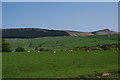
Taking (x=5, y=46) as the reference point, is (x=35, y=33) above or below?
above

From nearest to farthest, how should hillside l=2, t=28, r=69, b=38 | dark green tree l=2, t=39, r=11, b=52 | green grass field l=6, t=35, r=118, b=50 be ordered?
1. green grass field l=6, t=35, r=118, b=50
2. dark green tree l=2, t=39, r=11, b=52
3. hillside l=2, t=28, r=69, b=38

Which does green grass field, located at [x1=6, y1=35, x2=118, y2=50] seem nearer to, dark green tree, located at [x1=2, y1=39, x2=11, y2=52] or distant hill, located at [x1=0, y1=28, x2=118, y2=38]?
dark green tree, located at [x1=2, y1=39, x2=11, y2=52]

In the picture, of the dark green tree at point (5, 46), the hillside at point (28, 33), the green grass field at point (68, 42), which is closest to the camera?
the green grass field at point (68, 42)

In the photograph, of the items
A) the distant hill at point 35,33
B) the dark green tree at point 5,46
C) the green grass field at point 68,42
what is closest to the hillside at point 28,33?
the distant hill at point 35,33

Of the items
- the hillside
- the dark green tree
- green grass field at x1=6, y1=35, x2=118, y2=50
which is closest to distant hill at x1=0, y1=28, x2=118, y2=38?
the hillside

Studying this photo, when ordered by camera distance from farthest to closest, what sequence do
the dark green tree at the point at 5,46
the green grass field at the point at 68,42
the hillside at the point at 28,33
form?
1. the hillside at the point at 28,33
2. the dark green tree at the point at 5,46
3. the green grass field at the point at 68,42

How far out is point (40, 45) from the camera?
4862 cm

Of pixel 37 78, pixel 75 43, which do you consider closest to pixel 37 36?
pixel 75 43

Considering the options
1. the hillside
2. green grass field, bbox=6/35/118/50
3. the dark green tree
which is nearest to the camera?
green grass field, bbox=6/35/118/50

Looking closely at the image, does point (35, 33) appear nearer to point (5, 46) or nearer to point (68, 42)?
point (5, 46)

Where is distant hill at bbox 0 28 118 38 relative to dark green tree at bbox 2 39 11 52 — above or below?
above

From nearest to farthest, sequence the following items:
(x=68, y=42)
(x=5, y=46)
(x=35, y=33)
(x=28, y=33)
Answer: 1. (x=68, y=42)
2. (x=5, y=46)
3. (x=28, y=33)
4. (x=35, y=33)

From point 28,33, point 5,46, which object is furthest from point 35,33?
point 5,46

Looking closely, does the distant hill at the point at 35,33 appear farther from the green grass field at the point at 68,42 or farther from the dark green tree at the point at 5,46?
the green grass field at the point at 68,42
